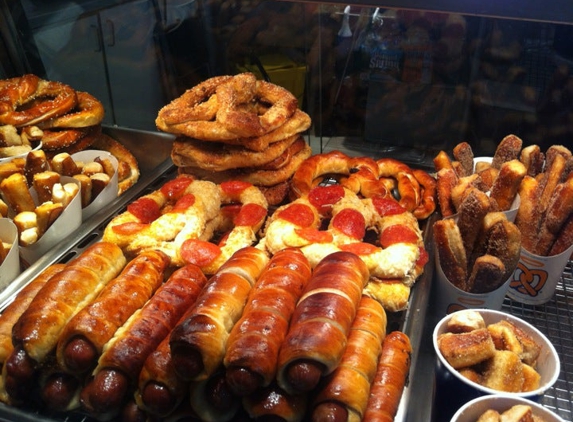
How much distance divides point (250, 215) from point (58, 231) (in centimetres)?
94

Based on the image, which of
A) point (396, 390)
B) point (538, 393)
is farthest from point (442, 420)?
point (538, 393)

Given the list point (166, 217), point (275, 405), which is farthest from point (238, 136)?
point (275, 405)

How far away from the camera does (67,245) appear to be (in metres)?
2.39

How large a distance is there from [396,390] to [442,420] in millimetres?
183

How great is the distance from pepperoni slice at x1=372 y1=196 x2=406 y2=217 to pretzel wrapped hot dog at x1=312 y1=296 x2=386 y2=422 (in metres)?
0.83

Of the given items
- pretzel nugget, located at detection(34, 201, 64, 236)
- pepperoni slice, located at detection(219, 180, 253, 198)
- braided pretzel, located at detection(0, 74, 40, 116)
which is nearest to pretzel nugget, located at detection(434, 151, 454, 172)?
pepperoni slice, located at detection(219, 180, 253, 198)

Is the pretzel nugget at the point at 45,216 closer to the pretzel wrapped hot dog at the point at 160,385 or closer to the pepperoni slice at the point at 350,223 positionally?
the pretzel wrapped hot dog at the point at 160,385

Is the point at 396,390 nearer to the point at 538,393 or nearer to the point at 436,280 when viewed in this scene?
the point at 538,393

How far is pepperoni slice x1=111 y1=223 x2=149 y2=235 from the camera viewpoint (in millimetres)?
2229

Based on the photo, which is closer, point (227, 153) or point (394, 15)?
point (227, 153)

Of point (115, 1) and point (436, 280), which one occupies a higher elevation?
point (115, 1)

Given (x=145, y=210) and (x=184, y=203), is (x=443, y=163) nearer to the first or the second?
(x=184, y=203)

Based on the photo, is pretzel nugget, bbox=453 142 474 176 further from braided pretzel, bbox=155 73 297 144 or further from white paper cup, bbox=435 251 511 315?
braided pretzel, bbox=155 73 297 144

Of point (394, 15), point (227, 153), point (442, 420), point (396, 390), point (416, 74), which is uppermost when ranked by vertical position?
point (394, 15)
